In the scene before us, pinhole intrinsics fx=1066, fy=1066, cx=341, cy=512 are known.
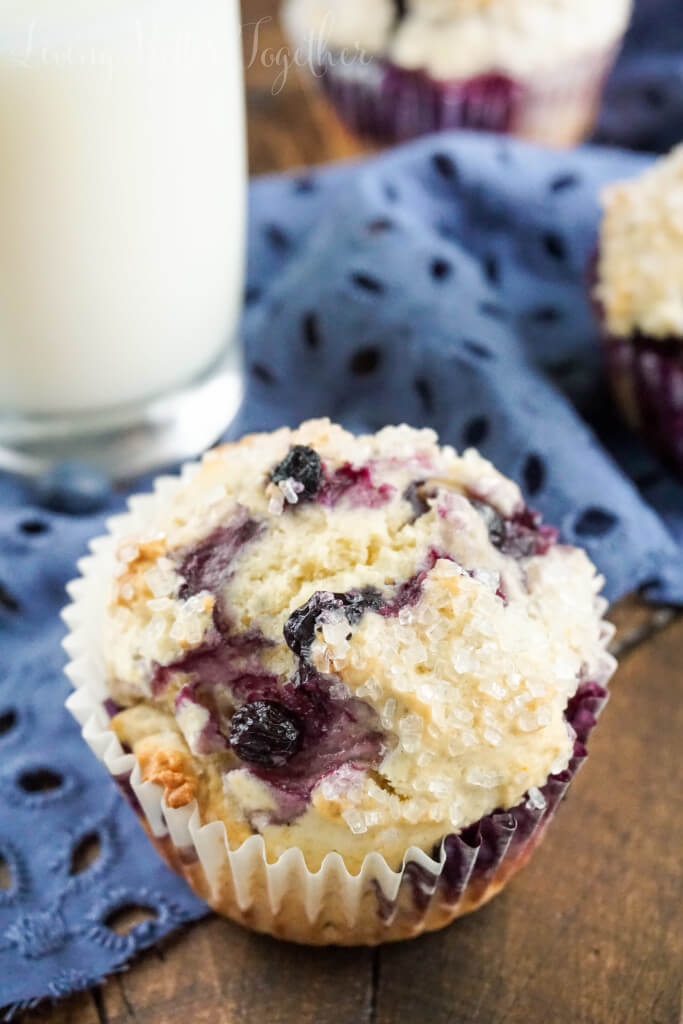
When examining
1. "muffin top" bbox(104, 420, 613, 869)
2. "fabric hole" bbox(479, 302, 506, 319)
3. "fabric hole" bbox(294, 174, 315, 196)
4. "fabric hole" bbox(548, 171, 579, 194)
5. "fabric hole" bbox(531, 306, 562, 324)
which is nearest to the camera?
"muffin top" bbox(104, 420, 613, 869)

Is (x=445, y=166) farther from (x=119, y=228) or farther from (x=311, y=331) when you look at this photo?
(x=119, y=228)

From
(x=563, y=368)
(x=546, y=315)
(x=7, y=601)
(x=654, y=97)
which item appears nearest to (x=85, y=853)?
(x=7, y=601)

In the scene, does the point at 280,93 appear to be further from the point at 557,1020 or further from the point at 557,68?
the point at 557,1020

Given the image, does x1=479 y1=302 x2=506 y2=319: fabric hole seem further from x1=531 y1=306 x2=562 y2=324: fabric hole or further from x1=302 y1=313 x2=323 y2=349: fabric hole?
x1=302 y1=313 x2=323 y2=349: fabric hole

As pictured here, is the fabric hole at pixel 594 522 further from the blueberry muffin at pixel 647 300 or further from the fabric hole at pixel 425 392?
the fabric hole at pixel 425 392

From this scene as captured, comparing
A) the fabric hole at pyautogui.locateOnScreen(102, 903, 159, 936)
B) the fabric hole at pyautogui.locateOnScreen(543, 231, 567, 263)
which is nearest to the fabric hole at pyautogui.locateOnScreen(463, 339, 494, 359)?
the fabric hole at pyautogui.locateOnScreen(543, 231, 567, 263)

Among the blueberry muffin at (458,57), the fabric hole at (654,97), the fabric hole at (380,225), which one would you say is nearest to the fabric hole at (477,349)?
the fabric hole at (380,225)

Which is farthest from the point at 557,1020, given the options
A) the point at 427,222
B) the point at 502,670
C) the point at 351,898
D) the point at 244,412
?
the point at 427,222
